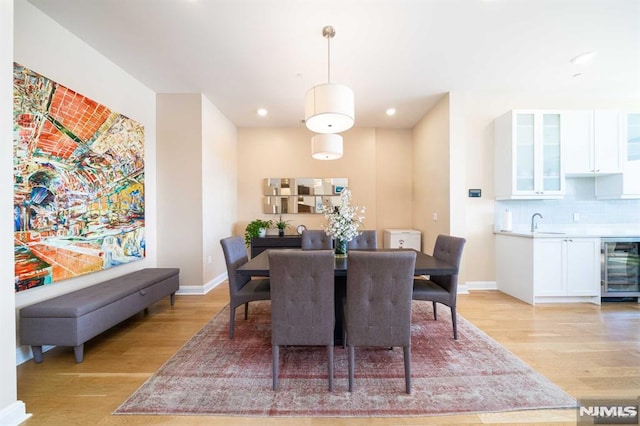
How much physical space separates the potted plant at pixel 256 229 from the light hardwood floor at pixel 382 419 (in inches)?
67.9

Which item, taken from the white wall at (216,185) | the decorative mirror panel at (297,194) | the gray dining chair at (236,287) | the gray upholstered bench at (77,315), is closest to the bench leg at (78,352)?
the gray upholstered bench at (77,315)

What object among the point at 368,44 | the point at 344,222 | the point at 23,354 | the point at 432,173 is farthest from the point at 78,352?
the point at 432,173

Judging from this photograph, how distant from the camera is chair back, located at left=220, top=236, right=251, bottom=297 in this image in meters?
2.53

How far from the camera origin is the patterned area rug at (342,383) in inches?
65.2

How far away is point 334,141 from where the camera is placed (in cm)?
333

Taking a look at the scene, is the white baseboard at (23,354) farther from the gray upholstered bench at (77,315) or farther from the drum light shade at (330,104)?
the drum light shade at (330,104)

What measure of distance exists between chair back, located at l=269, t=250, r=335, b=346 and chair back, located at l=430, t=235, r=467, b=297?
128 cm

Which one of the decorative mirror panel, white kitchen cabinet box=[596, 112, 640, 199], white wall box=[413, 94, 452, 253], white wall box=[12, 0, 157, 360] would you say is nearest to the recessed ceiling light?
white kitchen cabinet box=[596, 112, 640, 199]

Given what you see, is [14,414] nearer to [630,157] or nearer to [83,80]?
[83,80]

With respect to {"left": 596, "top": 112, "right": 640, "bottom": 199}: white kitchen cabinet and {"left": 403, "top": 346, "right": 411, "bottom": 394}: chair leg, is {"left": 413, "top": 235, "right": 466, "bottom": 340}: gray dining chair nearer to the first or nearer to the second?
{"left": 403, "top": 346, "right": 411, "bottom": 394}: chair leg

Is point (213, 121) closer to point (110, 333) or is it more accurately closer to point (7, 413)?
point (110, 333)

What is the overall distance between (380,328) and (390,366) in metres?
0.59

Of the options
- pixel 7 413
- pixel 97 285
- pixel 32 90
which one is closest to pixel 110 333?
pixel 97 285

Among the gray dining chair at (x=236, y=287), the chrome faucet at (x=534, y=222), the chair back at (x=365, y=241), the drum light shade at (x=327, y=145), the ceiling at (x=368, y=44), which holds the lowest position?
the gray dining chair at (x=236, y=287)
